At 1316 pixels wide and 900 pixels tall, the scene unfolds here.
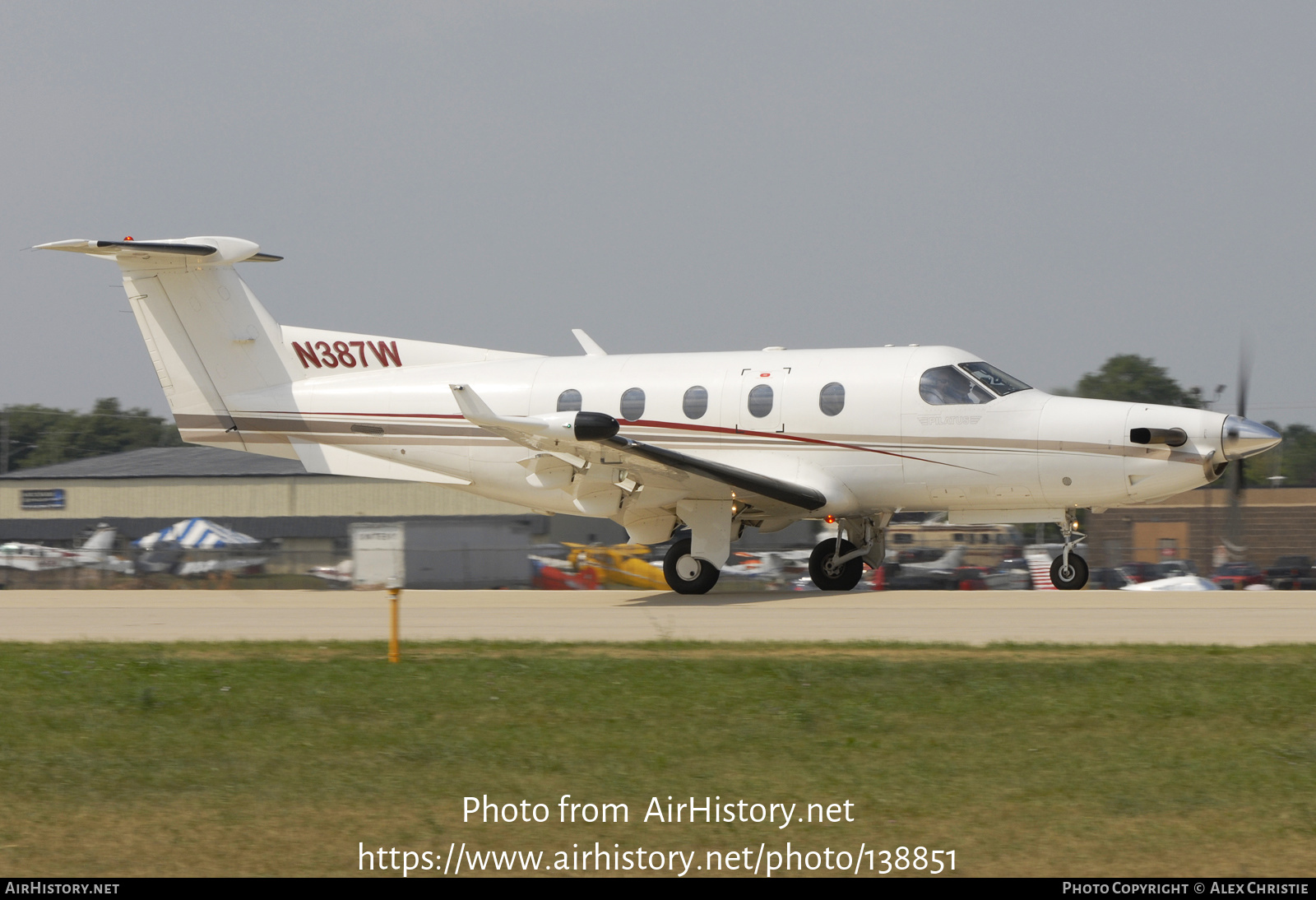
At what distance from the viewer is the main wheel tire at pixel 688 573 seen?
18047 millimetres

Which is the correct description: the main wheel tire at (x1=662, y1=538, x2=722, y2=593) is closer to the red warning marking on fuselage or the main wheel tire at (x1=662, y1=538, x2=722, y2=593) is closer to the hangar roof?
the red warning marking on fuselage

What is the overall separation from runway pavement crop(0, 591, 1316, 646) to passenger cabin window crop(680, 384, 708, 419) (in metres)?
2.62

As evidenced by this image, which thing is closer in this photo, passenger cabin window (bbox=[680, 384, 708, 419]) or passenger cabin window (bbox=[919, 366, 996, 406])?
passenger cabin window (bbox=[919, 366, 996, 406])

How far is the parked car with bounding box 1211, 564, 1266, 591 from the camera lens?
26203 millimetres

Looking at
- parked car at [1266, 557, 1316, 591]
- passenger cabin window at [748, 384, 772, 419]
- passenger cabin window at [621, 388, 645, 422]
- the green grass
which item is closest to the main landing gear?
passenger cabin window at [748, 384, 772, 419]

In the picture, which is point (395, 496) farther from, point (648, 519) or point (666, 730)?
point (666, 730)

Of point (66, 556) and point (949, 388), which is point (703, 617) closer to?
point (949, 388)

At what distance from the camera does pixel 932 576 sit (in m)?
25.3

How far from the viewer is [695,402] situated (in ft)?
60.7

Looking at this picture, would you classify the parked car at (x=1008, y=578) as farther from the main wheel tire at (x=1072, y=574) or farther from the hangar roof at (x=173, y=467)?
the hangar roof at (x=173, y=467)

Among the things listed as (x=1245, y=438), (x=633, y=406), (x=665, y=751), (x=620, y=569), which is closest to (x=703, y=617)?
(x=633, y=406)

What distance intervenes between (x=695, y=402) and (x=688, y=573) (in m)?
2.45

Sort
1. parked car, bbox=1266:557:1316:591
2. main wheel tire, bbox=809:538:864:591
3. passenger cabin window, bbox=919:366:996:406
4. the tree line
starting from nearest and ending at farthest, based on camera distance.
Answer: passenger cabin window, bbox=919:366:996:406 < main wheel tire, bbox=809:538:864:591 < parked car, bbox=1266:557:1316:591 < the tree line

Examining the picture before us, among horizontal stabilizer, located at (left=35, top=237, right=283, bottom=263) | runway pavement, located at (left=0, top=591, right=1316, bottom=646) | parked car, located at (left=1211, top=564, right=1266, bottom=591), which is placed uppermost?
horizontal stabilizer, located at (left=35, top=237, right=283, bottom=263)
